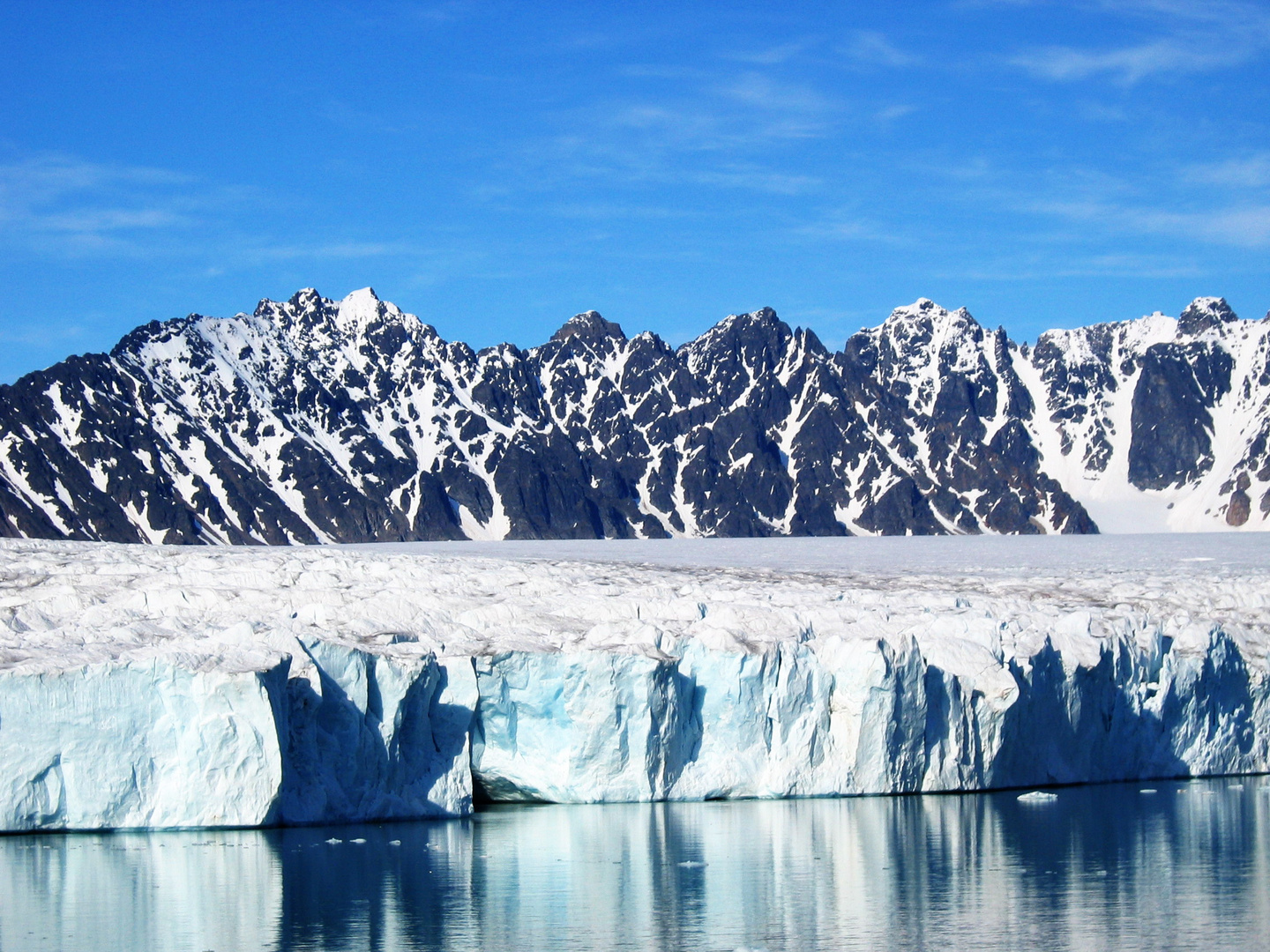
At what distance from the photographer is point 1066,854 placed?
2169 cm

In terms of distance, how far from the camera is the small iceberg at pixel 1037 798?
88.6 feet

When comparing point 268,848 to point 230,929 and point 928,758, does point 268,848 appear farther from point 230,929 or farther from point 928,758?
point 928,758

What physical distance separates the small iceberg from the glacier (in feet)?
2.89

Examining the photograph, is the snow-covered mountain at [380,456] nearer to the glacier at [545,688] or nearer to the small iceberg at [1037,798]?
the glacier at [545,688]

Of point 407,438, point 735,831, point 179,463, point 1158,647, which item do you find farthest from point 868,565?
point 407,438

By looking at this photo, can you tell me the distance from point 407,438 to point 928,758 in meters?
161

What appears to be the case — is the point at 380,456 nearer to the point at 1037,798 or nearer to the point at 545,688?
the point at 545,688

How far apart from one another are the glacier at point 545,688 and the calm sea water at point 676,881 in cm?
80

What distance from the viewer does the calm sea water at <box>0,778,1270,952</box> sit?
16.6 m

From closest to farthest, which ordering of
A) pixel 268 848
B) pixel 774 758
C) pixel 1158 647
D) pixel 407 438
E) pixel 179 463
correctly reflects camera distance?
pixel 268 848
pixel 774 758
pixel 1158 647
pixel 179 463
pixel 407 438

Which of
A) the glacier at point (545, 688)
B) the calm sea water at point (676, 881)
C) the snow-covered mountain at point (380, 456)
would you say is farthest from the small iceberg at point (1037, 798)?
the snow-covered mountain at point (380, 456)

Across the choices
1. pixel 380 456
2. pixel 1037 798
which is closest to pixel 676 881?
pixel 1037 798

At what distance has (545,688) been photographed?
25.5 m

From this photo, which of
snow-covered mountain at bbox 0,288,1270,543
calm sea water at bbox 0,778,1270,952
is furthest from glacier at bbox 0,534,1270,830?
snow-covered mountain at bbox 0,288,1270,543
